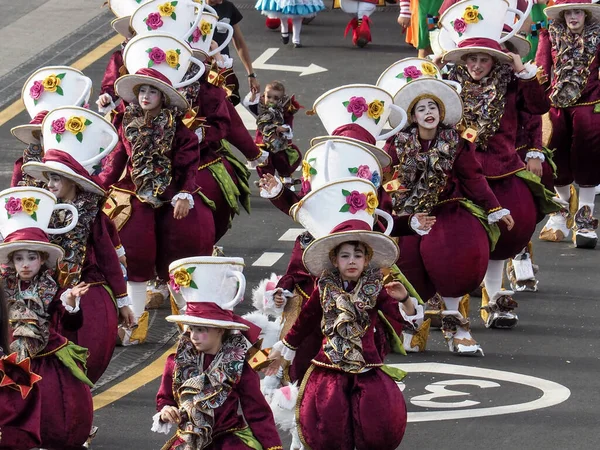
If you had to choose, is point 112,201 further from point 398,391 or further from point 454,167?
point 398,391

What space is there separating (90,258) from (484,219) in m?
3.08

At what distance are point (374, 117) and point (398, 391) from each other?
87.2 inches

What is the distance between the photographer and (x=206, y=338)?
29.6 feet

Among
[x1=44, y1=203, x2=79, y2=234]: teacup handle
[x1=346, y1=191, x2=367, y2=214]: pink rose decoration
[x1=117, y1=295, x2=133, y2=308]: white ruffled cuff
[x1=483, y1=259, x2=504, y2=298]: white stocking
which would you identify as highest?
[x1=346, y1=191, x2=367, y2=214]: pink rose decoration

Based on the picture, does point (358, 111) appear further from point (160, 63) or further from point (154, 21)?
point (154, 21)

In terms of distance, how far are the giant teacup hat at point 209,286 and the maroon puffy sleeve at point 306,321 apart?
803 millimetres

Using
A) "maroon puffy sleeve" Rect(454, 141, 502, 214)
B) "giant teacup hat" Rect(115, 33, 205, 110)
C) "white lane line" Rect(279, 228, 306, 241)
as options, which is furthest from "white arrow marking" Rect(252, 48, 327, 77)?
"maroon puffy sleeve" Rect(454, 141, 502, 214)

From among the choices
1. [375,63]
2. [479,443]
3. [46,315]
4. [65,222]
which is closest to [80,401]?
[46,315]

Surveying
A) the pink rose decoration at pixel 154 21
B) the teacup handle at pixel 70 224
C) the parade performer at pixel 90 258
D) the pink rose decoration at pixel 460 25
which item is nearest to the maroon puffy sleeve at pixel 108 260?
the parade performer at pixel 90 258

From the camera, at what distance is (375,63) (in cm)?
2072

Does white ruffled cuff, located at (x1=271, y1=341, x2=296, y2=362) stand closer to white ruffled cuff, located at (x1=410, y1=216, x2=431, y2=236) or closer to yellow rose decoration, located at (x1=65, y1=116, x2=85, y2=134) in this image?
white ruffled cuff, located at (x1=410, y1=216, x2=431, y2=236)

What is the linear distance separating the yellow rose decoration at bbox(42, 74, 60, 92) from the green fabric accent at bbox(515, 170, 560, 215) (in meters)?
3.62

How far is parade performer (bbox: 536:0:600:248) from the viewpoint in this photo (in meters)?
14.3

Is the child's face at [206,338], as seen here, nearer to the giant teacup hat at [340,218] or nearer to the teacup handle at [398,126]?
the giant teacup hat at [340,218]
